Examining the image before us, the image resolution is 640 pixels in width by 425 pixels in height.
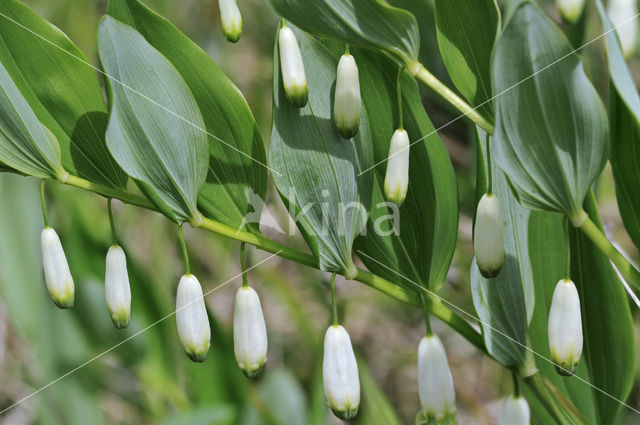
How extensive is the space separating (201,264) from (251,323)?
1.47m

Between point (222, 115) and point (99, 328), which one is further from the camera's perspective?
point (99, 328)

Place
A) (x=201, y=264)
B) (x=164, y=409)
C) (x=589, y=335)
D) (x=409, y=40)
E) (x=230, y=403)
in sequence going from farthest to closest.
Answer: (x=201, y=264)
(x=164, y=409)
(x=230, y=403)
(x=589, y=335)
(x=409, y=40)

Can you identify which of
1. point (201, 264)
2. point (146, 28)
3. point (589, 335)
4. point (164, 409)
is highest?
point (146, 28)

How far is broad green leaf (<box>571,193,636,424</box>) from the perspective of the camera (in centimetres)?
60

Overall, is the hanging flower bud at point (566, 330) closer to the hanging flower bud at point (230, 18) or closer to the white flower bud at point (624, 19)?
the white flower bud at point (624, 19)

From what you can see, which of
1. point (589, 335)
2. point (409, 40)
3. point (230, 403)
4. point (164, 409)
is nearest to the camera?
point (409, 40)

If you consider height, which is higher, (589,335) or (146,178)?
(146,178)

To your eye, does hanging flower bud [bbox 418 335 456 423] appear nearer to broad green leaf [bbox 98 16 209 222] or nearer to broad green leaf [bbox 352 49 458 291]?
broad green leaf [bbox 352 49 458 291]

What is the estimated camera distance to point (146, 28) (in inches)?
22.8

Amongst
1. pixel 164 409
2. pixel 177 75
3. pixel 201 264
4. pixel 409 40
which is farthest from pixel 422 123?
pixel 201 264

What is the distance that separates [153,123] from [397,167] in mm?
206

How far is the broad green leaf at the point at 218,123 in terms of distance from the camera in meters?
0.57

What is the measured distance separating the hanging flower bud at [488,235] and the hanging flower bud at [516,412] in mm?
142

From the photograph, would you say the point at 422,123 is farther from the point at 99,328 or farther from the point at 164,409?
the point at 164,409
